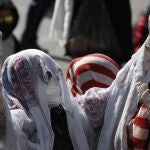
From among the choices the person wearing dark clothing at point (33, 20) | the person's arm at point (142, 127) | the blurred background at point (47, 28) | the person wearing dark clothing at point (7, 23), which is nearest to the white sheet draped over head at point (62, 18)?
the blurred background at point (47, 28)

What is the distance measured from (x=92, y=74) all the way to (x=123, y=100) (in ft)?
1.09

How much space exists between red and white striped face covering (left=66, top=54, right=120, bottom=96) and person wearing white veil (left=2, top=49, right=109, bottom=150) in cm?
24

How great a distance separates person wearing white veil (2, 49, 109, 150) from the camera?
292 centimetres

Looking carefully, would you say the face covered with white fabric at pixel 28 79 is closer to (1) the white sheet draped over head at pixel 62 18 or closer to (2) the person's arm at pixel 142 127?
(2) the person's arm at pixel 142 127

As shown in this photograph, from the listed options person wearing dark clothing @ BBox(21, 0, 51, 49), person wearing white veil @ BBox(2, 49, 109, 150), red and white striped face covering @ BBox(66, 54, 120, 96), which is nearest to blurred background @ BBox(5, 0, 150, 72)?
person wearing dark clothing @ BBox(21, 0, 51, 49)

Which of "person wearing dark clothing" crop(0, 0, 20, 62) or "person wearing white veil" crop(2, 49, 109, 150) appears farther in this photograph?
"person wearing dark clothing" crop(0, 0, 20, 62)

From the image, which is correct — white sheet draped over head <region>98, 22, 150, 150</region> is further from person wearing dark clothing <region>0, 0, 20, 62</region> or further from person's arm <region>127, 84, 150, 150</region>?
person wearing dark clothing <region>0, 0, 20, 62</region>

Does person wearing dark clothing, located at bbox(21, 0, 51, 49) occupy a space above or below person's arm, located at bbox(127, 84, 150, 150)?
below

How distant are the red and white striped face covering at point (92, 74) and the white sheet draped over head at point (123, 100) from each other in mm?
237

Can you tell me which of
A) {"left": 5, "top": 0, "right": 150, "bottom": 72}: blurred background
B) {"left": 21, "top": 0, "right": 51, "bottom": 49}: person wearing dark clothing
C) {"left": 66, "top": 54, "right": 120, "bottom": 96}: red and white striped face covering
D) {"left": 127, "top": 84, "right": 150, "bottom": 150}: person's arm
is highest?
{"left": 66, "top": 54, "right": 120, "bottom": 96}: red and white striped face covering

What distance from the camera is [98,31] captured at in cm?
579

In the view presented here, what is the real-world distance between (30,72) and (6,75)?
113mm

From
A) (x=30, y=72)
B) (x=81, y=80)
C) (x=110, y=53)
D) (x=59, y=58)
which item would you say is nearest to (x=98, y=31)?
(x=110, y=53)

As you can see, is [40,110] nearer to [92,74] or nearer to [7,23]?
[92,74]
